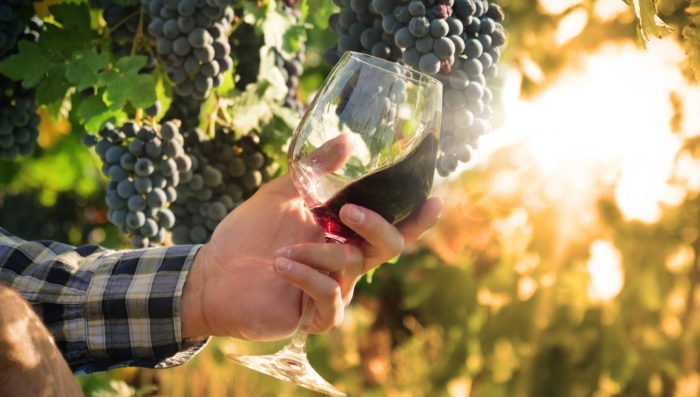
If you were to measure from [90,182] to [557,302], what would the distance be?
209 centimetres

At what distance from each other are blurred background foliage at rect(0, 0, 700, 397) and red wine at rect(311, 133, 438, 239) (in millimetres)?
324

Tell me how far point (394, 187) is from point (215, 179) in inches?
27.9

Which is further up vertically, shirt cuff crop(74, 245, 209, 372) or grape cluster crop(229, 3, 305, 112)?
grape cluster crop(229, 3, 305, 112)

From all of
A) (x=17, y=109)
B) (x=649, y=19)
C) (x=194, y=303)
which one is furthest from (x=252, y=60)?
(x=649, y=19)

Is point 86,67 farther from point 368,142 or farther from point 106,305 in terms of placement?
point 368,142

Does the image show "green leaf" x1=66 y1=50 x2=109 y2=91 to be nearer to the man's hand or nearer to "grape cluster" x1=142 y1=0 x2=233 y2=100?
"grape cluster" x1=142 y1=0 x2=233 y2=100

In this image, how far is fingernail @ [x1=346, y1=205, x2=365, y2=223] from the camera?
3.99ft

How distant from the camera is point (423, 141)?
128 cm

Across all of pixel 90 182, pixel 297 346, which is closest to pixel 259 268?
pixel 297 346

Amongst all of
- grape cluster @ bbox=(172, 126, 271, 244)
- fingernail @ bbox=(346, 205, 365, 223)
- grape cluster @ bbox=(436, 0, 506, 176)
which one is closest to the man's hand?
fingernail @ bbox=(346, 205, 365, 223)

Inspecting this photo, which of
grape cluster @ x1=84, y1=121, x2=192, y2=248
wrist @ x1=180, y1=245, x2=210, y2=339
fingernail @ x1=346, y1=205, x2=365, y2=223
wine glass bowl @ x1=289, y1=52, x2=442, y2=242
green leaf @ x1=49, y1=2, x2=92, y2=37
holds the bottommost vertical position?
wrist @ x1=180, y1=245, x2=210, y2=339

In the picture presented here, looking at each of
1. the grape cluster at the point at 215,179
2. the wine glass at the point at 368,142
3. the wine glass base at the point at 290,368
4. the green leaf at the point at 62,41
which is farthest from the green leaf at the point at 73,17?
the wine glass base at the point at 290,368

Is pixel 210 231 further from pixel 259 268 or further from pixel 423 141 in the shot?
pixel 423 141

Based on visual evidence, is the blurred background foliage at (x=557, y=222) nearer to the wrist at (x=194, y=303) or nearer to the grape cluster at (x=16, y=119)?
the wrist at (x=194, y=303)
